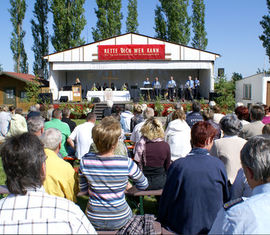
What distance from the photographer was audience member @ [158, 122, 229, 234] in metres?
2.37

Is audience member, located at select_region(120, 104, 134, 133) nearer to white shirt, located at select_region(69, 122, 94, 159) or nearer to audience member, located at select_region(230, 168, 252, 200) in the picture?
white shirt, located at select_region(69, 122, 94, 159)

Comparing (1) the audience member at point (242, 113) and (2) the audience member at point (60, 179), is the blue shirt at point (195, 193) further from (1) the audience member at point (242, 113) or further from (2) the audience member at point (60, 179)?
(1) the audience member at point (242, 113)

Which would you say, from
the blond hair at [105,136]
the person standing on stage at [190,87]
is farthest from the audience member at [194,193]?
the person standing on stage at [190,87]

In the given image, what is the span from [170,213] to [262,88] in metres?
16.6

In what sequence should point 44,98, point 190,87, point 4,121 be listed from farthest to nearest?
point 190,87 → point 44,98 → point 4,121

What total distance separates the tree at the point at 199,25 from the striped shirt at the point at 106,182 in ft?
94.2

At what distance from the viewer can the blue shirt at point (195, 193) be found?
7.78ft

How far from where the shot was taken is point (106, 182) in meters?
2.54

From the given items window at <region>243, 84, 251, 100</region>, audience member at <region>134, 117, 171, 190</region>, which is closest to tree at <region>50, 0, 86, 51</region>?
window at <region>243, 84, 251, 100</region>

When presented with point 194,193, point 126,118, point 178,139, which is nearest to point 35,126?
point 178,139

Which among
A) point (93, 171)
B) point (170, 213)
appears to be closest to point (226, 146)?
point (170, 213)

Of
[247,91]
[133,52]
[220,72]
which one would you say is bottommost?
[247,91]

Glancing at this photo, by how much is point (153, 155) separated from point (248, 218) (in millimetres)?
2500

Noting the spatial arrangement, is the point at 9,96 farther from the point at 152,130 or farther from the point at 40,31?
the point at 152,130
